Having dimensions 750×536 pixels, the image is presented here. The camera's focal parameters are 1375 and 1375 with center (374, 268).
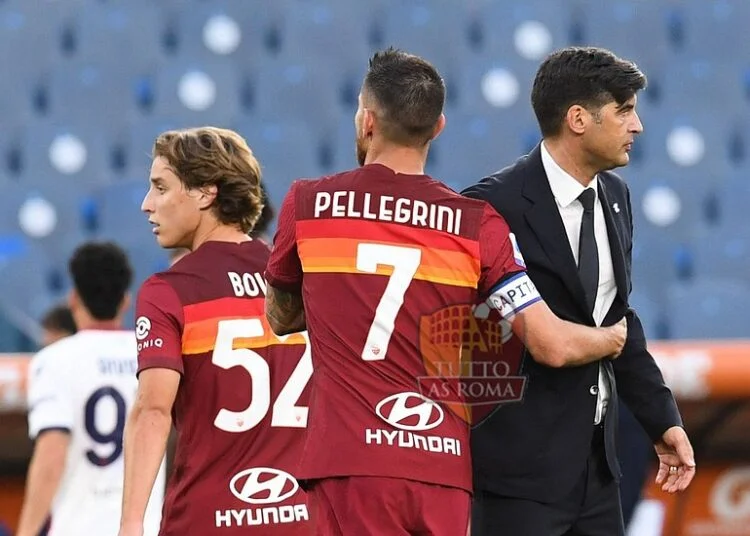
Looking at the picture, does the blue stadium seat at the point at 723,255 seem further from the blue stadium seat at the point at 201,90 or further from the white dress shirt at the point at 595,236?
the white dress shirt at the point at 595,236

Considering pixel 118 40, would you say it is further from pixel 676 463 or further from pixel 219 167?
pixel 676 463

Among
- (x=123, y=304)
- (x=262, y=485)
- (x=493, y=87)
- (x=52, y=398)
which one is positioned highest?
(x=493, y=87)

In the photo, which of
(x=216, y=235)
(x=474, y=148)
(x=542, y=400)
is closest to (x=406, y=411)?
(x=542, y=400)

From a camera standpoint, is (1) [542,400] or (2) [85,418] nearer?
(1) [542,400]

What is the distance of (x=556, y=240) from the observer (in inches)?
128

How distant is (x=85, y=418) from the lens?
436 centimetres

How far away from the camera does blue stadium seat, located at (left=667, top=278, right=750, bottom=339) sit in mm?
7543

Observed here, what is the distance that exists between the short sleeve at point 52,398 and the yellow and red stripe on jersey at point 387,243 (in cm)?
167

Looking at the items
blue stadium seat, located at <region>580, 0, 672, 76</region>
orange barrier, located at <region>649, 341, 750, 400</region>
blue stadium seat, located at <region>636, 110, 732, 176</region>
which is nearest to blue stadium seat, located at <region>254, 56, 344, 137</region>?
blue stadium seat, located at <region>580, 0, 672, 76</region>

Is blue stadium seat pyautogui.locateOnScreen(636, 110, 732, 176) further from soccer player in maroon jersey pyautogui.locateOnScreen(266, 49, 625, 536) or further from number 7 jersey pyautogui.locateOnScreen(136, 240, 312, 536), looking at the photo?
soccer player in maroon jersey pyautogui.locateOnScreen(266, 49, 625, 536)

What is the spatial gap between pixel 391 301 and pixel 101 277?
201 cm

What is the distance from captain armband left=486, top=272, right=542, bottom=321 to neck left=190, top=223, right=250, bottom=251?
84 cm

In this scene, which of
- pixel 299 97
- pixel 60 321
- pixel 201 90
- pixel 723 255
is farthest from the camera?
pixel 299 97

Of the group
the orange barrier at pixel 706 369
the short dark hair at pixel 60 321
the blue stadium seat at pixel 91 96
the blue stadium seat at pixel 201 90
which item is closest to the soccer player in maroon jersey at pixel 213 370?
the short dark hair at pixel 60 321
